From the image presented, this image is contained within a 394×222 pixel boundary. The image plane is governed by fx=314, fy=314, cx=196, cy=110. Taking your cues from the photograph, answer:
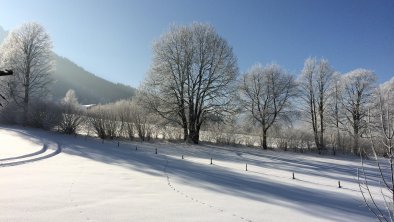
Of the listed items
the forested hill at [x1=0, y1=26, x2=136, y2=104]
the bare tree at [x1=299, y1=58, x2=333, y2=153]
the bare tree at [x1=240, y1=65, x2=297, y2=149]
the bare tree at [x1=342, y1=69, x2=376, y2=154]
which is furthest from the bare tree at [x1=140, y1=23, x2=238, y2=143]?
the forested hill at [x1=0, y1=26, x2=136, y2=104]

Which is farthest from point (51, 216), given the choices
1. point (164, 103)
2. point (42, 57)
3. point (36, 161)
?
point (42, 57)

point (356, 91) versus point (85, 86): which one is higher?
point (85, 86)

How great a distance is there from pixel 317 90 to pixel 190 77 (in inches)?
672

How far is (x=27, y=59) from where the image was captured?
3497 cm

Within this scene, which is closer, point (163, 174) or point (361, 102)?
point (163, 174)

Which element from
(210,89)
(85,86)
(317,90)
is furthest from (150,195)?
(85,86)

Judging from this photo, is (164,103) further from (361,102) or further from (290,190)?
(361,102)

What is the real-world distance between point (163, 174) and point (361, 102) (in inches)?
1341

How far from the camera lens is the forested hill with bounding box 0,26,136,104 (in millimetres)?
127188

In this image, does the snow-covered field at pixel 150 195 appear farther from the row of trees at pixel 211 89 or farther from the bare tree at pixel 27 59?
the bare tree at pixel 27 59

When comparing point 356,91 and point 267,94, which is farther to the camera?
point 356,91

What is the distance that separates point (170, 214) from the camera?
755cm

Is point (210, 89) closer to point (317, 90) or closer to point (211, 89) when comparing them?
point (211, 89)

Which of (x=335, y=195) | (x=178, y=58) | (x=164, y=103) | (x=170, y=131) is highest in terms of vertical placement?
(x=178, y=58)
